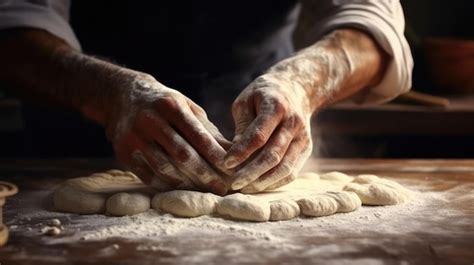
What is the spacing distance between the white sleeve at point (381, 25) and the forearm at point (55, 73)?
71 cm

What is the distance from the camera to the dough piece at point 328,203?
154cm

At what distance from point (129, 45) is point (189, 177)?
994 millimetres

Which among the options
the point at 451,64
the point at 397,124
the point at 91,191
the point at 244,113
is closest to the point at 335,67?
the point at 244,113

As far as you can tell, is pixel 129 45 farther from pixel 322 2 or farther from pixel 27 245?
pixel 27 245

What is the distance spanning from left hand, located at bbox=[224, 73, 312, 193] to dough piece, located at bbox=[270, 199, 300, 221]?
100 mm

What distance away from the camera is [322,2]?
236 cm

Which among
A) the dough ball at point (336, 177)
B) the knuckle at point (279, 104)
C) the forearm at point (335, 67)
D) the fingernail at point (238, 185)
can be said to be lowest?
the dough ball at point (336, 177)

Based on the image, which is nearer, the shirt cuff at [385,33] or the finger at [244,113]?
the finger at [244,113]

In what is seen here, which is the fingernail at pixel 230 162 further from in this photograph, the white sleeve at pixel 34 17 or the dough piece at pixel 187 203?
the white sleeve at pixel 34 17

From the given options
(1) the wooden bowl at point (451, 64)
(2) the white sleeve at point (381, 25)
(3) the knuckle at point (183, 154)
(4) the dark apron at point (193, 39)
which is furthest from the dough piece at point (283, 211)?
(1) the wooden bowl at point (451, 64)

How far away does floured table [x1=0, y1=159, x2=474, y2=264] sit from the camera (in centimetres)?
128

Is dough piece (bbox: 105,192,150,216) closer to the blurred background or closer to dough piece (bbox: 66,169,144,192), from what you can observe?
dough piece (bbox: 66,169,144,192)

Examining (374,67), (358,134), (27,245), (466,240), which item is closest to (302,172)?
(374,67)

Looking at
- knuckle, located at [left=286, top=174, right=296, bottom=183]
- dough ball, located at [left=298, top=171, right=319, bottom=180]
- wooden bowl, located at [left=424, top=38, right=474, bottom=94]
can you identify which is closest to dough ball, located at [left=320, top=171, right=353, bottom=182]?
dough ball, located at [left=298, top=171, right=319, bottom=180]
